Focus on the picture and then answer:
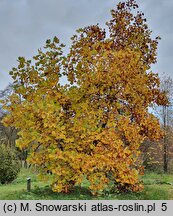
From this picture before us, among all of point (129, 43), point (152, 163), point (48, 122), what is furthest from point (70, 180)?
point (152, 163)

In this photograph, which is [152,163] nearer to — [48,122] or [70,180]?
[70,180]

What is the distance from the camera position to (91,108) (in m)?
10.0

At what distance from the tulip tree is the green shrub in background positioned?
778 cm

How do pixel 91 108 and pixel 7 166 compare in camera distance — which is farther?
pixel 7 166

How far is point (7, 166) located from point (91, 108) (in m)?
9.21

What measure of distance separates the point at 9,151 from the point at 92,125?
9.95 m

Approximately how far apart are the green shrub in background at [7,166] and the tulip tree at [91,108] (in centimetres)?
778

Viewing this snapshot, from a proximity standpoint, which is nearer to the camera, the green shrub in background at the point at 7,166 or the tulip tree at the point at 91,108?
the tulip tree at the point at 91,108

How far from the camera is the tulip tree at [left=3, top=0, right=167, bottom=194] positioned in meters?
9.22

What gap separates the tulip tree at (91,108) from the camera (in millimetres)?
9219

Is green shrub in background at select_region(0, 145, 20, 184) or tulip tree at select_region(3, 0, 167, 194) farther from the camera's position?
green shrub in background at select_region(0, 145, 20, 184)

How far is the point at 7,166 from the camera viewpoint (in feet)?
58.5

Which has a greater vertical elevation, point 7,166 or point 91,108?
point 91,108

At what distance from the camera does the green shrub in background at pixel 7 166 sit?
17.9 meters
